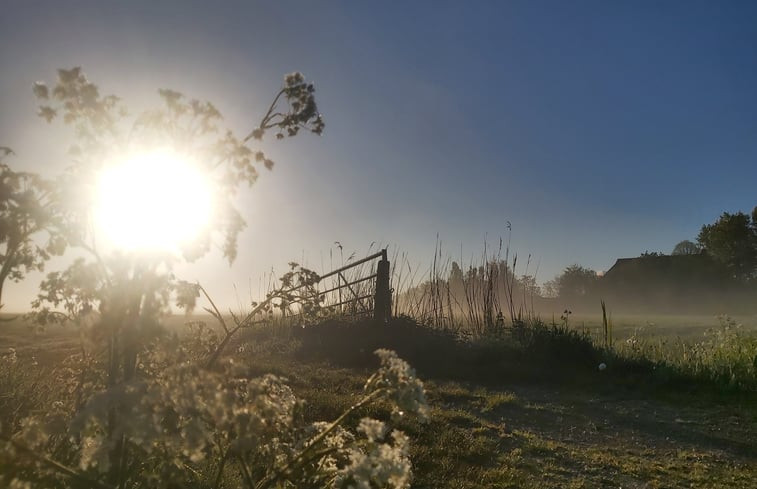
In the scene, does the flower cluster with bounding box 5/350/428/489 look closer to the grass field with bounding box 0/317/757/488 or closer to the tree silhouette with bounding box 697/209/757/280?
the grass field with bounding box 0/317/757/488

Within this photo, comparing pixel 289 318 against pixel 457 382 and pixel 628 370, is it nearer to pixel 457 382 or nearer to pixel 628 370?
pixel 457 382

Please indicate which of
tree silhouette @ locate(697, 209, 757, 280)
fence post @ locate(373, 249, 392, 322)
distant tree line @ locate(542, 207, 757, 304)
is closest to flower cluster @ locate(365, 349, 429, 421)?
fence post @ locate(373, 249, 392, 322)

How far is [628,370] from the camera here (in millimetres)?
9625

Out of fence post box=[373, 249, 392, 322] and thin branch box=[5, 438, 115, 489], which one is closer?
thin branch box=[5, 438, 115, 489]

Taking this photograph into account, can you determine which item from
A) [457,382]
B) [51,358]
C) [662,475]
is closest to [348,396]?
[457,382]

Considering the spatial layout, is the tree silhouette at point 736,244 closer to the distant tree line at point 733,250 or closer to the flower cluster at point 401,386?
the distant tree line at point 733,250

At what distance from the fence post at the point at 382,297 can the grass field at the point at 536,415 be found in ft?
2.38

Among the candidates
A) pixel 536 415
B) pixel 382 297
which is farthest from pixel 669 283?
pixel 536 415

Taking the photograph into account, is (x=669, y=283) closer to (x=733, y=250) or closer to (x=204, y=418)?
(x=733, y=250)

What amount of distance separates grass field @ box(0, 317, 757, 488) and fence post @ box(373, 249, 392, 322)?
28.5 inches

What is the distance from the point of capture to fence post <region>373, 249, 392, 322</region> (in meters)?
12.7

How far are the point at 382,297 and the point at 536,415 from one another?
20.9 ft

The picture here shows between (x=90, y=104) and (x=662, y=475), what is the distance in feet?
17.3

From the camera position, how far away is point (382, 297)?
1276cm
